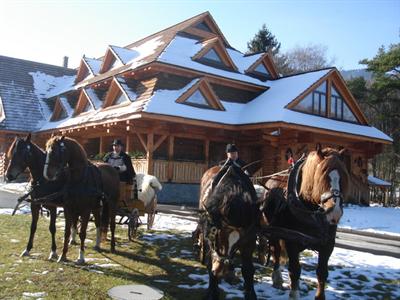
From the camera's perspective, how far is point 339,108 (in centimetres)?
2380

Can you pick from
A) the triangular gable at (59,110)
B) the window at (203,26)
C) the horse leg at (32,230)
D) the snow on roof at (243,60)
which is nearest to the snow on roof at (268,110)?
the snow on roof at (243,60)

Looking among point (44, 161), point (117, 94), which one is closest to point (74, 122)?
point (117, 94)

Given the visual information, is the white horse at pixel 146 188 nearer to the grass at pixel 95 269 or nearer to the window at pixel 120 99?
the grass at pixel 95 269

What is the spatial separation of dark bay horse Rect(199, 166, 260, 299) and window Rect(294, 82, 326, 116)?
55.8 ft

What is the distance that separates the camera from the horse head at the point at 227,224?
430 centimetres

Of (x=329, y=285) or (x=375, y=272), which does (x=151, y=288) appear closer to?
(x=329, y=285)

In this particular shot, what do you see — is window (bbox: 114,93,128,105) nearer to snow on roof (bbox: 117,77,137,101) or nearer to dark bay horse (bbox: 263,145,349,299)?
snow on roof (bbox: 117,77,137,101)

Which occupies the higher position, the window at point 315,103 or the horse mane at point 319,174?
the window at point 315,103

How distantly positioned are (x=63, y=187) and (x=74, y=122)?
647 inches

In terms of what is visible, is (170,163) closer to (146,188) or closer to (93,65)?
(146,188)

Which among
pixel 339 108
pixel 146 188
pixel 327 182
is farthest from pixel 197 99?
pixel 327 182

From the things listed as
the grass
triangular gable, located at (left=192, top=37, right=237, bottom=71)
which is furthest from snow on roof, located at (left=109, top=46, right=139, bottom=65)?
the grass

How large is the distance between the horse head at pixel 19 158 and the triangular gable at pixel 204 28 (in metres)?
18.6

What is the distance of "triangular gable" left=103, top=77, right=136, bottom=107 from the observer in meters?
19.8
